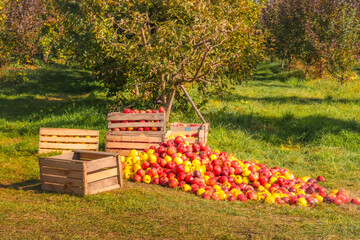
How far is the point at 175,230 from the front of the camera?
420 cm

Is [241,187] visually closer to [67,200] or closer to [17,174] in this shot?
[67,200]

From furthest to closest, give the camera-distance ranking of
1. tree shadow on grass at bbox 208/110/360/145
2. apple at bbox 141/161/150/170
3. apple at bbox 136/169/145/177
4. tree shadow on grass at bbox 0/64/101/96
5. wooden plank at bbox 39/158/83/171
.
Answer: tree shadow on grass at bbox 0/64/101/96 → tree shadow on grass at bbox 208/110/360/145 → apple at bbox 141/161/150/170 → apple at bbox 136/169/145/177 → wooden plank at bbox 39/158/83/171

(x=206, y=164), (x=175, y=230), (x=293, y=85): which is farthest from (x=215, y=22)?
(x=293, y=85)

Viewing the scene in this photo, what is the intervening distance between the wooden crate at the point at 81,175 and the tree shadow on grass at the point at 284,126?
4.41m

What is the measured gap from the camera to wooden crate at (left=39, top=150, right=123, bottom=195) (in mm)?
5375

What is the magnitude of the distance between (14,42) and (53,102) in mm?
2865

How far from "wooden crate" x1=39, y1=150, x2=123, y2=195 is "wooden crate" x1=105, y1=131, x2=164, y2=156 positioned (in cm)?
141

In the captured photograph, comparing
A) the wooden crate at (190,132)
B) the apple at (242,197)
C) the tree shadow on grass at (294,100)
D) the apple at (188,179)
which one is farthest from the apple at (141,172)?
the tree shadow on grass at (294,100)

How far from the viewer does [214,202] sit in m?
5.30

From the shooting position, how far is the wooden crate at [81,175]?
5.38m

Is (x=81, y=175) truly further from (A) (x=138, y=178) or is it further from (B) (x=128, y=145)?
(B) (x=128, y=145)

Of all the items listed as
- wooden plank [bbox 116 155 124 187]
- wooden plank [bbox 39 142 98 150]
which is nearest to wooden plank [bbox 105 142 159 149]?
wooden plank [bbox 39 142 98 150]

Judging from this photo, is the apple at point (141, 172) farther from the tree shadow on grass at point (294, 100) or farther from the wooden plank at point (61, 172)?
the tree shadow on grass at point (294, 100)

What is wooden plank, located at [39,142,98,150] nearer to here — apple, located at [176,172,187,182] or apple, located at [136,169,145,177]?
apple, located at [136,169,145,177]
